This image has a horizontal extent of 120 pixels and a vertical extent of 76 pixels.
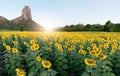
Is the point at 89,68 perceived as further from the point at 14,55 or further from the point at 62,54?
Answer: the point at 14,55

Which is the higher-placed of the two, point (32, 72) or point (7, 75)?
point (32, 72)

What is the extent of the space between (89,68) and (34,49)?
2.04 meters

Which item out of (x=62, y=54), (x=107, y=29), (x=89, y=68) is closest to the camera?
(x=89, y=68)

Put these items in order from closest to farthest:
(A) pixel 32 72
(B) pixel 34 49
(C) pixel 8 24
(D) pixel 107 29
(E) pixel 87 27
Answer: (A) pixel 32 72 → (B) pixel 34 49 → (D) pixel 107 29 → (E) pixel 87 27 → (C) pixel 8 24

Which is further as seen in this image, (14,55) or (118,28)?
(118,28)

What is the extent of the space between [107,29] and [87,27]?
5.05 meters

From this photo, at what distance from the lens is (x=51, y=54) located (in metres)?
8.38

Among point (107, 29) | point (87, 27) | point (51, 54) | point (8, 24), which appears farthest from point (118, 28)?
point (8, 24)

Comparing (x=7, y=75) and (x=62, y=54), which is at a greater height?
(x=62, y=54)

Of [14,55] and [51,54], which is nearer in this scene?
[14,55]

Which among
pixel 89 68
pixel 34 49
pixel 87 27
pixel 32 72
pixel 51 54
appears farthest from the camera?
pixel 87 27

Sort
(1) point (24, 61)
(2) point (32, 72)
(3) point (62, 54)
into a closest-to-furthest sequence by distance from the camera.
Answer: (2) point (32, 72) → (3) point (62, 54) → (1) point (24, 61)

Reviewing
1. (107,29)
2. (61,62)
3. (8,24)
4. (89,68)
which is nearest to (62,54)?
(61,62)

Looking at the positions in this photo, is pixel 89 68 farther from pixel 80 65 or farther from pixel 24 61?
pixel 24 61
